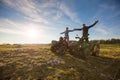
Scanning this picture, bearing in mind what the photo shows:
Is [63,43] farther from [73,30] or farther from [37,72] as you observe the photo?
[37,72]

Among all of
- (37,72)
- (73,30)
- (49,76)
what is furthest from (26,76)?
(73,30)

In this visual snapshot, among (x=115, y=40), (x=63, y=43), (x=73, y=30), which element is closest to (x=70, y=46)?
(x=63, y=43)

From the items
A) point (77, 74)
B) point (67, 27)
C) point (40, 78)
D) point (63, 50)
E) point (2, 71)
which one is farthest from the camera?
point (67, 27)

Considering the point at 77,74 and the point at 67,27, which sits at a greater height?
the point at 67,27

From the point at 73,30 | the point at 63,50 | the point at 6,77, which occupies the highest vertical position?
the point at 73,30

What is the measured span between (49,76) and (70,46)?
409 inches

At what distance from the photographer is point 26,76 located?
8.56 metres

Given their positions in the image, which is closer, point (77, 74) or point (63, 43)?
point (77, 74)

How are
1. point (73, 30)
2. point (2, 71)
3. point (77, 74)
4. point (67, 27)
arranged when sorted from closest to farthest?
1. point (77, 74)
2. point (2, 71)
3. point (73, 30)
4. point (67, 27)

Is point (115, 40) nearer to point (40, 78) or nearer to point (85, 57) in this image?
point (85, 57)

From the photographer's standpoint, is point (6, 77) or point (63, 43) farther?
point (63, 43)

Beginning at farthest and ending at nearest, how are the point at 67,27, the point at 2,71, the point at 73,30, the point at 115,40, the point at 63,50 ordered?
the point at 115,40, the point at 67,27, the point at 73,30, the point at 63,50, the point at 2,71

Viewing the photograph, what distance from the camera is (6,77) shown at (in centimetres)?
866

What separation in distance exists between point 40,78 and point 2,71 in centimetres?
377
